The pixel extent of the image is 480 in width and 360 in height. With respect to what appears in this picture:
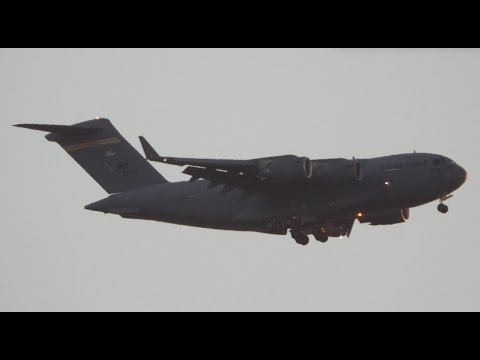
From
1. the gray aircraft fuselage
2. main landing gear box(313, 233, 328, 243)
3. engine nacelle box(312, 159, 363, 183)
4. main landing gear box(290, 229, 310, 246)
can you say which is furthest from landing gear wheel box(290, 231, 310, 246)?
engine nacelle box(312, 159, 363, 183)

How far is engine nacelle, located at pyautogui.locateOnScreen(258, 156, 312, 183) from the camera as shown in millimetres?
27750

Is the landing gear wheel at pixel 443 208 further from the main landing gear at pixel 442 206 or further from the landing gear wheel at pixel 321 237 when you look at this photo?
the landing gear wheel at pixel 321 237

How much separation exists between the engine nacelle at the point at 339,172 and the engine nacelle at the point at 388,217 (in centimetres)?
269

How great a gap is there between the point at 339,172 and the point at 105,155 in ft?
25.5

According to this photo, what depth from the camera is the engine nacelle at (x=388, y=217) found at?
1194 inches

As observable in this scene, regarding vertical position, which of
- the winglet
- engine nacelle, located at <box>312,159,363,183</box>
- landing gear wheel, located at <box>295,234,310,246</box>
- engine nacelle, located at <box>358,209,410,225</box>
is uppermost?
the winglet

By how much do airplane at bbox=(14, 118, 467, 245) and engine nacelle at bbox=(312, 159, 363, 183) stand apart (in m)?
0.03

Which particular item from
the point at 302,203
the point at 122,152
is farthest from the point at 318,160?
the point at 122,152

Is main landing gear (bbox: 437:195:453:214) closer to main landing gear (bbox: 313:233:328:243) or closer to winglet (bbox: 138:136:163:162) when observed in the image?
main landing gear (bbox: 313:233:328:243)

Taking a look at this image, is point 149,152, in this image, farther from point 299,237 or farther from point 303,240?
point 303,240

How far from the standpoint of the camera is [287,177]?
91.2ft

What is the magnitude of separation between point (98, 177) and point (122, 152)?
1034 millimetres

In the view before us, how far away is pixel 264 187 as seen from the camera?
2869cm

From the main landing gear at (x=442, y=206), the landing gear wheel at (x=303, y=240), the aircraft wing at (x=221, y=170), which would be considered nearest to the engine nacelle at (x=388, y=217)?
the landing gear wheel at (x=303, y=240)
